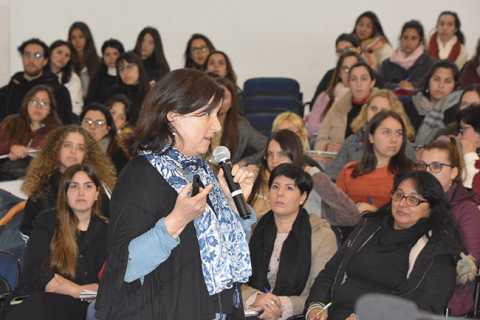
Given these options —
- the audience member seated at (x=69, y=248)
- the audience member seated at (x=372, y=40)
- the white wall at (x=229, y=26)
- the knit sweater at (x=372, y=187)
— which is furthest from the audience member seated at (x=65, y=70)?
the knit sweater at (x=372, y=187)

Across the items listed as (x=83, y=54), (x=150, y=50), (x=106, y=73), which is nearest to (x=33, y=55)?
(x=106, y=73)

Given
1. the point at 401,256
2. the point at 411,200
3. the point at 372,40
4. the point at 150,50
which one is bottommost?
the point at 401,256

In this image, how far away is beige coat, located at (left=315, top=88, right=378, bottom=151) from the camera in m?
4.54

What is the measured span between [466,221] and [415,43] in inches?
124

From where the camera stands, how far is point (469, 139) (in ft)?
11.2

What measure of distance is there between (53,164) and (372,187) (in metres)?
2.04

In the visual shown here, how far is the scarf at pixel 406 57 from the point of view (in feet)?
17.5

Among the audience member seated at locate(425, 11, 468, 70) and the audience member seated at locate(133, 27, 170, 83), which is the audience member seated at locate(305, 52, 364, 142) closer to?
the audience member seated at locate(425, 11, 468, 70)

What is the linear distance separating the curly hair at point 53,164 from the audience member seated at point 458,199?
1.94 meters

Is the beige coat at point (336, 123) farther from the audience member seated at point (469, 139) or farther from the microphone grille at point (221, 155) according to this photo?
the microphone grille at point (221, 155)

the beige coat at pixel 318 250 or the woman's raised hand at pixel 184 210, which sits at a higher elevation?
the woman's raised hand at pixel 184 210

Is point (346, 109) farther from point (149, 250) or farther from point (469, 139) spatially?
point (149, 250)

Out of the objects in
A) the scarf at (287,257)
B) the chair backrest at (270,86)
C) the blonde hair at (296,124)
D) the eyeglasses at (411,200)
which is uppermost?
the chair backrest at (270,86)

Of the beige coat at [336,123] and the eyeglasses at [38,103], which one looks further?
the beige coat at [336,123]
